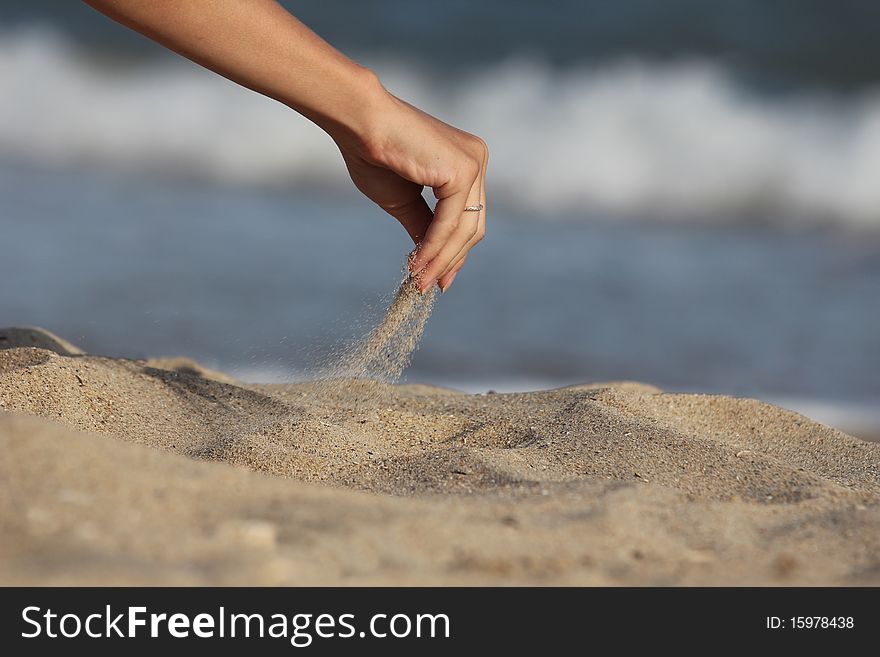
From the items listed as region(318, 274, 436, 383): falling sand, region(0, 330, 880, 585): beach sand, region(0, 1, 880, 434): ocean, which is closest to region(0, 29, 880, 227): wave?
region(0, 1, 880, 434): ocean

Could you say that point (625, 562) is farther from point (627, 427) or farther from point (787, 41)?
point (787, 41)

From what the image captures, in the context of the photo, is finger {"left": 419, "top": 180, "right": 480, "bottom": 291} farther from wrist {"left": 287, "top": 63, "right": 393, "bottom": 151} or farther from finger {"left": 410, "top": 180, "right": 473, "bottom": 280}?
wrist {"left": 287, "top": 63, "right": 393, "bottom": 151}

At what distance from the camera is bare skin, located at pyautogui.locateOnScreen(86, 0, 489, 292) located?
5.14ft

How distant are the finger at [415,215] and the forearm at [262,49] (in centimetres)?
29

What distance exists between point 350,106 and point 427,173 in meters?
0.19

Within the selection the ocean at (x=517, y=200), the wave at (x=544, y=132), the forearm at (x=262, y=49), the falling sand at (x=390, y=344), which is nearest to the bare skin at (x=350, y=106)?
the forearm at (x=262, y=49)

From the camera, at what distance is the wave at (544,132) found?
20.8 ft

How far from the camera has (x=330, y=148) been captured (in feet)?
23.7

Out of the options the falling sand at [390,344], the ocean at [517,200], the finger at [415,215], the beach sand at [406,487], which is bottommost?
the beach sand at [406,487]

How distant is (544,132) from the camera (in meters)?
7.04

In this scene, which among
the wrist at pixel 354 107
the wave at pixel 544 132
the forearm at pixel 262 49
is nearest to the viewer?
the forearm at pixel 262 49

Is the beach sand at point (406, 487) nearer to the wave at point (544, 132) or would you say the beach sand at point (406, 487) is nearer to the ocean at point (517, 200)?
the ocean at point (517, 200)

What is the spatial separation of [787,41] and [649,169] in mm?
1762
